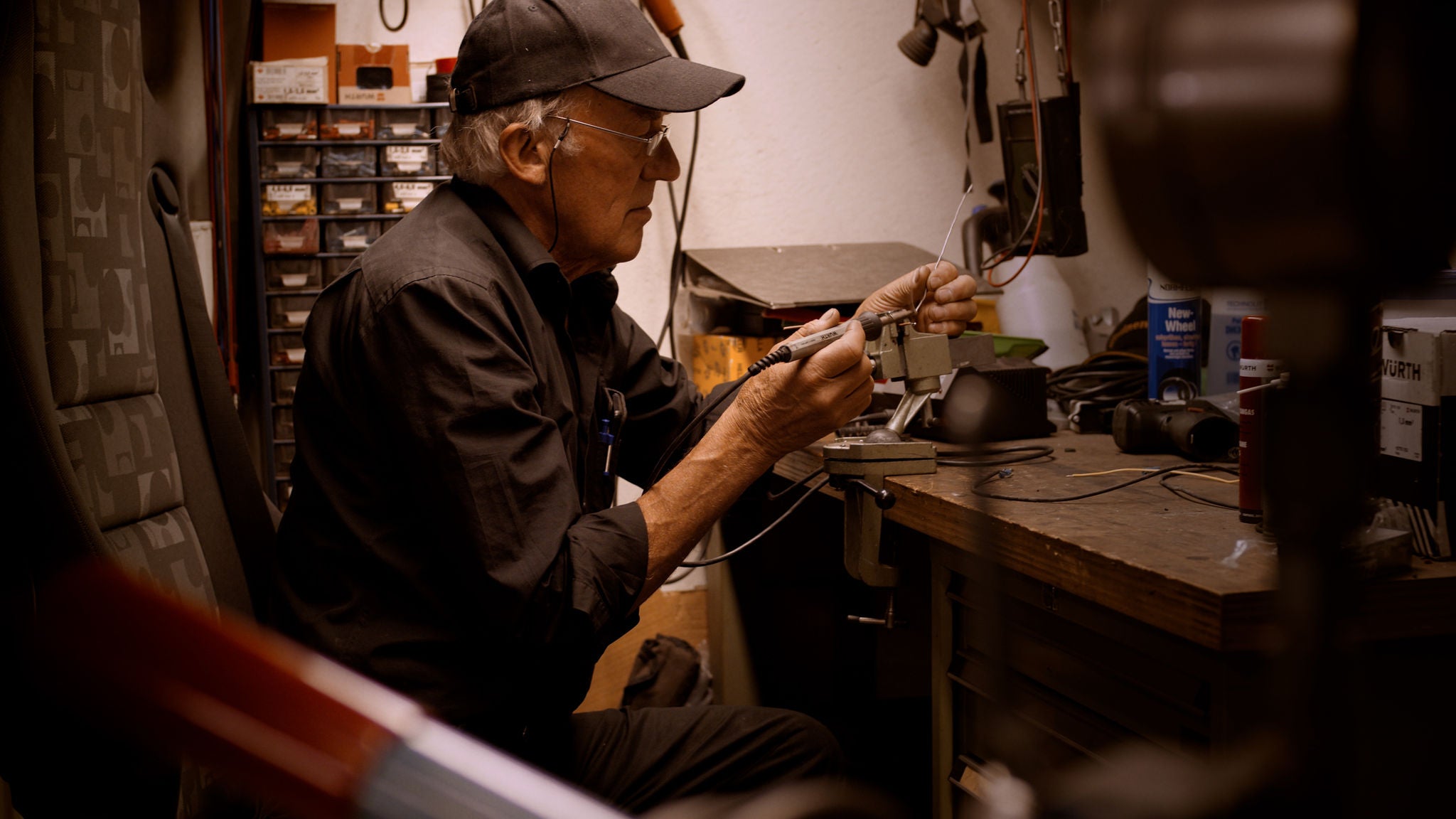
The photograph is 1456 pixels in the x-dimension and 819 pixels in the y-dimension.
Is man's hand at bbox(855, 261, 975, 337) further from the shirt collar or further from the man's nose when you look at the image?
the shirt collar

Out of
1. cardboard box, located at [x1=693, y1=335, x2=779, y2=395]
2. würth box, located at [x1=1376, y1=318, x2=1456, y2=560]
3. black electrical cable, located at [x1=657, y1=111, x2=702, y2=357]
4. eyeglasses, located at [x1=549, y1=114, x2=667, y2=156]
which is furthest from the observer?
black electrical cable, located at [x1=657, y1=111, x2=702, y2=357]

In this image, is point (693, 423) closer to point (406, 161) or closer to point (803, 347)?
point (803, 347)

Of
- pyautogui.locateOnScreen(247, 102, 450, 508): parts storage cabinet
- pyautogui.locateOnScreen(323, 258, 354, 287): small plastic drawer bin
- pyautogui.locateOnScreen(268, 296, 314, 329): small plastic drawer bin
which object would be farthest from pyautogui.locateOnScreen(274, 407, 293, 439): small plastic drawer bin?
pyautogui.locateOnScreen(323, 258, 354, 287): small plastic drawer bin

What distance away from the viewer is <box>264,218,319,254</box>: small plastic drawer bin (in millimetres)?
2053

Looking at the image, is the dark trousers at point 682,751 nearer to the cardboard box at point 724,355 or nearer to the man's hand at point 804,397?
the man's hand at point 804,397

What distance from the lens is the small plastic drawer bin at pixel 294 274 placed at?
81.4 inches

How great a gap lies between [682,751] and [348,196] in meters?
1.39

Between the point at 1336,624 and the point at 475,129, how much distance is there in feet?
3.86

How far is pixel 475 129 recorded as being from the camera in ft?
4.14

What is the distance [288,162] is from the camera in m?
2.05

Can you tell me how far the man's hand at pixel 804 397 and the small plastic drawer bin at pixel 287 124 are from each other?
1327 mm

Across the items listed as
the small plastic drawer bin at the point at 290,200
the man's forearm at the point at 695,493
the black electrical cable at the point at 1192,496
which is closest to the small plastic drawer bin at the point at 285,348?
the small plastic drawer bin at the point at 290,200

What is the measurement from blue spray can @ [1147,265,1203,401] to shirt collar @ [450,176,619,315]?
0.89 m

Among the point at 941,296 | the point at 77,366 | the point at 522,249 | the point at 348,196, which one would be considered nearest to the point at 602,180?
the point at 522,249
